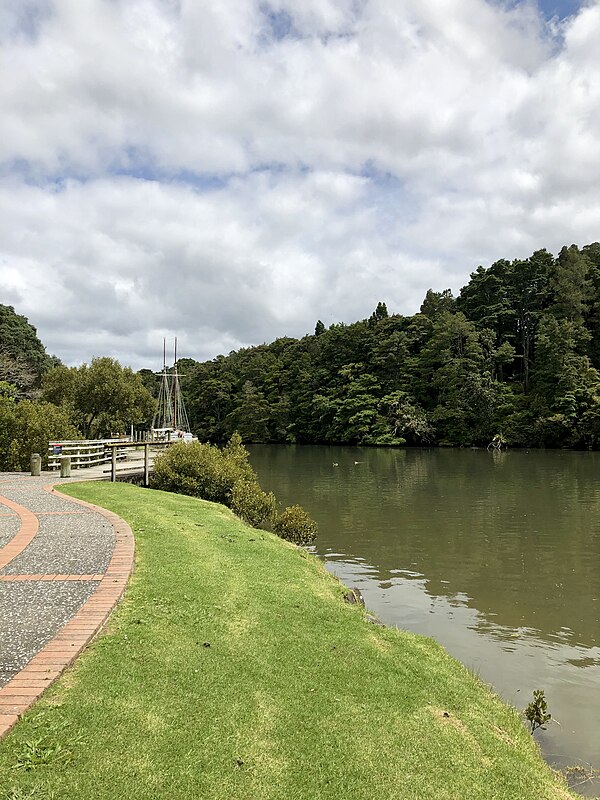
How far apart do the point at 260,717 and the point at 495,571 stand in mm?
10509

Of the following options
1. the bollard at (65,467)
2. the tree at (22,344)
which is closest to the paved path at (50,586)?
the bollard at (65,467)

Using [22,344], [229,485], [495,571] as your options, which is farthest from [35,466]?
[22,344]

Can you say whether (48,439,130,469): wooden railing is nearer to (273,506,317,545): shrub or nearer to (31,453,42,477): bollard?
(31,453,42,477): bollard

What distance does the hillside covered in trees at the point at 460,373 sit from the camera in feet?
188

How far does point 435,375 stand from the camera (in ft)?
218

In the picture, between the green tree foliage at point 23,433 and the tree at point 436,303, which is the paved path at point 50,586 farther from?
the tree at point 436,303

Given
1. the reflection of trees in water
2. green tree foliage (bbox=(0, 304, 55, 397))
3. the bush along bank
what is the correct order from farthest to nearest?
green tree foliage (bbox=(0, 304, 55, 397)) < the bush along bank < the reflection of trees in water

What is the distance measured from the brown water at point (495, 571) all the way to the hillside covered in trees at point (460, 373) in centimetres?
2877

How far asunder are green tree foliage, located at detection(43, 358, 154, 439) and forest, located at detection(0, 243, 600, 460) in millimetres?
171

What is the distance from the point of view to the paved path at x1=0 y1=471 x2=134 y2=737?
14.9 feet

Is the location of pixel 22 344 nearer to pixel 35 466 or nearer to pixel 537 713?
pixel 35 466

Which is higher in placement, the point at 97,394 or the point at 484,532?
the point at 97,394

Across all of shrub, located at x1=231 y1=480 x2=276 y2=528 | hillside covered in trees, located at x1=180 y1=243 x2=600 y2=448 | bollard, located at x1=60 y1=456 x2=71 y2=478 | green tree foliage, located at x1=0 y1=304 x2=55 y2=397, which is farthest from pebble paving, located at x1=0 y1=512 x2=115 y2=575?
hillside covered in trees, located at x1=180 y1=243 x2=600 y2=448

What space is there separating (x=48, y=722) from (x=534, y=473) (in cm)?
3441
